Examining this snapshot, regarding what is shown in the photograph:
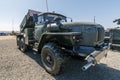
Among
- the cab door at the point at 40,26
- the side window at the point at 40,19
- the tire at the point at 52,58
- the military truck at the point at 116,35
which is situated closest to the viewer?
the tire at the point at 52,58

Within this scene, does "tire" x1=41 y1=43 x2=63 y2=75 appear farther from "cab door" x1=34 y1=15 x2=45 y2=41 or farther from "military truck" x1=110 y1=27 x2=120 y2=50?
"military truck" x1=110 y1=27 x2=120 y2=50

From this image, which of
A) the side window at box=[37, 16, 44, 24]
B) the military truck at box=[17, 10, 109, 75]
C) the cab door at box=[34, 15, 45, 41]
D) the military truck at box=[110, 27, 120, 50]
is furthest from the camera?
the military truck at box=[110, 27, 120, 50]

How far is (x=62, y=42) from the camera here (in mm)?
5035

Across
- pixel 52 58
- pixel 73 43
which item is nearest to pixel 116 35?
pixel 73 43

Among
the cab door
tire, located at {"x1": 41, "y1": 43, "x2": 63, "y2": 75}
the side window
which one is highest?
the side window

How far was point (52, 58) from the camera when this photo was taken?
15.7 feet

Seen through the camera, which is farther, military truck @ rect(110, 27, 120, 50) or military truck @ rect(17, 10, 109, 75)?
military truck @ rect(110, 27, 120, 50)

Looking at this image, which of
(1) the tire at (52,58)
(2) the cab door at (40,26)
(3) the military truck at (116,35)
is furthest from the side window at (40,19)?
(3) the military truck at (116,35)

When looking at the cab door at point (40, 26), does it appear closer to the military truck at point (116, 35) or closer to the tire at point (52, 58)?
the tire at point (52, 58)

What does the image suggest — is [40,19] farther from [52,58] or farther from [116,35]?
[116,35]

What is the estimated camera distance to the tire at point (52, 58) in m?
4.47

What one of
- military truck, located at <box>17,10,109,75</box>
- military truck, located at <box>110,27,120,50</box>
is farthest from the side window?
military truck, located at <box>110,27,120,50</box>

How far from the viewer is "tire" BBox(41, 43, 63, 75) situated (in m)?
4.47

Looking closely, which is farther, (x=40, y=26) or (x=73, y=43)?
(x=40, y=26)
